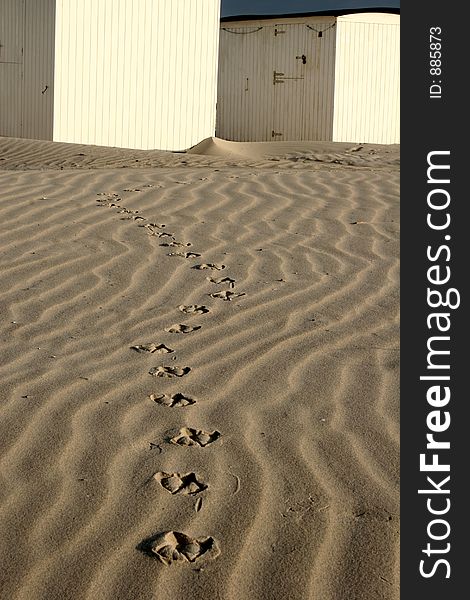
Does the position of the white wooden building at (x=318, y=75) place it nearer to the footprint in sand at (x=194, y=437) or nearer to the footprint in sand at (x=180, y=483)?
the footprint in sand at (x=194, y=437)

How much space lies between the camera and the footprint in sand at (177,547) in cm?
233

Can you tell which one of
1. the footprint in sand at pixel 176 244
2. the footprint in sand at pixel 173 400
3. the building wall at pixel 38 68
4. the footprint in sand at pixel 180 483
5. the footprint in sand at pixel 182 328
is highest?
the building wall at pixel 38 68

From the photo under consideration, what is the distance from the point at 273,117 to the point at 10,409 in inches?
689

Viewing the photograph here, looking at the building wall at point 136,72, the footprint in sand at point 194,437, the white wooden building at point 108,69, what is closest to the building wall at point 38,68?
the white wooden building at point 108,69

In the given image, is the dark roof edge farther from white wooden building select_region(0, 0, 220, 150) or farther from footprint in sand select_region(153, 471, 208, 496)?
footprint in sand select_region(153, 471, 208, 496)

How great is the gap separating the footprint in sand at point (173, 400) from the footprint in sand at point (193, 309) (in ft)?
3.57

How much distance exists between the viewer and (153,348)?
156 inches

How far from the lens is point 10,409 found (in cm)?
321

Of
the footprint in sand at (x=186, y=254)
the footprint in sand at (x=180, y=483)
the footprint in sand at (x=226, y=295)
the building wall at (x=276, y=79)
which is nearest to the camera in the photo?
the footprint in sand at (x=180, y=483)

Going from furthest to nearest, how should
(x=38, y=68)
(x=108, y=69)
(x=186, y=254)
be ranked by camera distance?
(x=108, y=69) < (x=38, y=68) < (x=186, y=254)

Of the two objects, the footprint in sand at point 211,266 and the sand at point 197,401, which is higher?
the footprint in sand at point 211,266

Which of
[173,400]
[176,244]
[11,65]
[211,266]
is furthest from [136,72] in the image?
[173,400]

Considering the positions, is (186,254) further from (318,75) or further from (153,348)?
(318,75)

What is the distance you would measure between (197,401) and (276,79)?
56.7 feet
